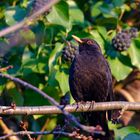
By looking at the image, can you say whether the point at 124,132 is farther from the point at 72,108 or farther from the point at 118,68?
the point at 118,68

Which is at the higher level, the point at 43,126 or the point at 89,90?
the point at 89,90

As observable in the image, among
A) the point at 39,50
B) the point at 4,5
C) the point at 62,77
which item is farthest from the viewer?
the point at 4,5

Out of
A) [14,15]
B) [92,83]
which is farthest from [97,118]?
[14,15]

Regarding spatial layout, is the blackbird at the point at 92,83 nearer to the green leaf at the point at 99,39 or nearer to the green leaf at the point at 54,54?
the green leaf at the point at 54,54

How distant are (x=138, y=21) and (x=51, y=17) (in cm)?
106

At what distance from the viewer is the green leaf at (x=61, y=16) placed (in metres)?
4.12

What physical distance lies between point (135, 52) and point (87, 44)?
0.53 m

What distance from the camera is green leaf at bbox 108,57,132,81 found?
13.7 feet

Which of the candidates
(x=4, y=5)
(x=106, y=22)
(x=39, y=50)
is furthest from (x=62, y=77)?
(x=4, y=5)

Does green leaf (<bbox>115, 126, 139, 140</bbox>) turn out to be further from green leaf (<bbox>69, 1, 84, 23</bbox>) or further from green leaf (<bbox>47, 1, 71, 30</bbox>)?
green leaf (<bbox>69, 1, 84, 23</bbox>)

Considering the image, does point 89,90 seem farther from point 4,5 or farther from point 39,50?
point 4,5

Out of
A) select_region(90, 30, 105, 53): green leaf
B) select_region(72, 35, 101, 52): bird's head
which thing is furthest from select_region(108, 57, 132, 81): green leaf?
select_region(72, 35, 101, 52): bird's head

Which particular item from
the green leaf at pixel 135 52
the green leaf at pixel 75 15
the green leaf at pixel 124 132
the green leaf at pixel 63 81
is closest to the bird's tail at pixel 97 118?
the green leaf at pixel 124 132

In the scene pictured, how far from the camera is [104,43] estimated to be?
4254 millimetres
